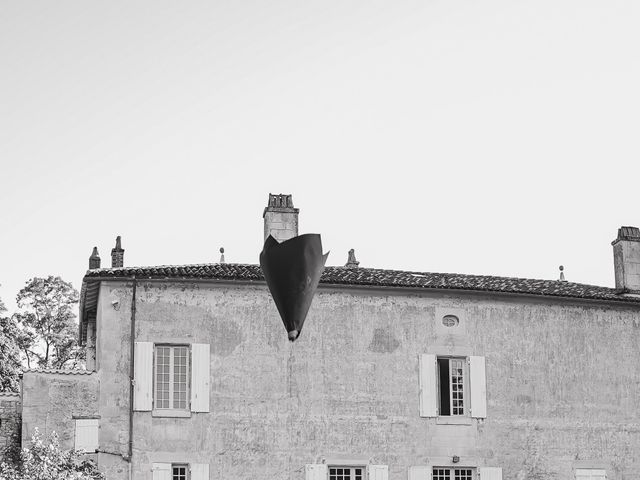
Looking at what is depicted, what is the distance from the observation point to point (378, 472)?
24578 mm

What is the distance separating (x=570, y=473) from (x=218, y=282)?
8576mm

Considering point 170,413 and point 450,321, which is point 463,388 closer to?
point 450,321

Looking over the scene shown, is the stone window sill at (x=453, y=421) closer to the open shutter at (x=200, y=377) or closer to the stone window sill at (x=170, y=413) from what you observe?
the open shutter at (x=200, y=377)

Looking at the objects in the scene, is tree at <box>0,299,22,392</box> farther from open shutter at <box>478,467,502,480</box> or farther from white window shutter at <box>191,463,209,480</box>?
open shutter at <box>478,467,502,480</box>

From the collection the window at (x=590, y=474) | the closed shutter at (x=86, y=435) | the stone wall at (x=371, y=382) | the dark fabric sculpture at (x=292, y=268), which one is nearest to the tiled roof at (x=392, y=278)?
the stone wall at (x=371, y=382)

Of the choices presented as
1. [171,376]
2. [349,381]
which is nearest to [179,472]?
[171,376]

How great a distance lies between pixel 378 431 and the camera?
2488 cm

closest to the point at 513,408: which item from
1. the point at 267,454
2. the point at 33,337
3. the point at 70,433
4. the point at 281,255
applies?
the point at 267,454

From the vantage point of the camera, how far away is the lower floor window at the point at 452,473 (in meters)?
25.0

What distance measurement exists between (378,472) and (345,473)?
2.22 ft

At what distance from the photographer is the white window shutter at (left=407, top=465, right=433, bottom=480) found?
24.7m

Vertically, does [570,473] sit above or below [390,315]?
below

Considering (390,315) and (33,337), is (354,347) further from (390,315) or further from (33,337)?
(33,337)

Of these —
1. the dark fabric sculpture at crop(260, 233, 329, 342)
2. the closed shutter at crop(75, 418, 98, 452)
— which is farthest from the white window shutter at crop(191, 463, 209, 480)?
Answer: the dark fabric sculpture at crop(260, 233, 329, 342)
